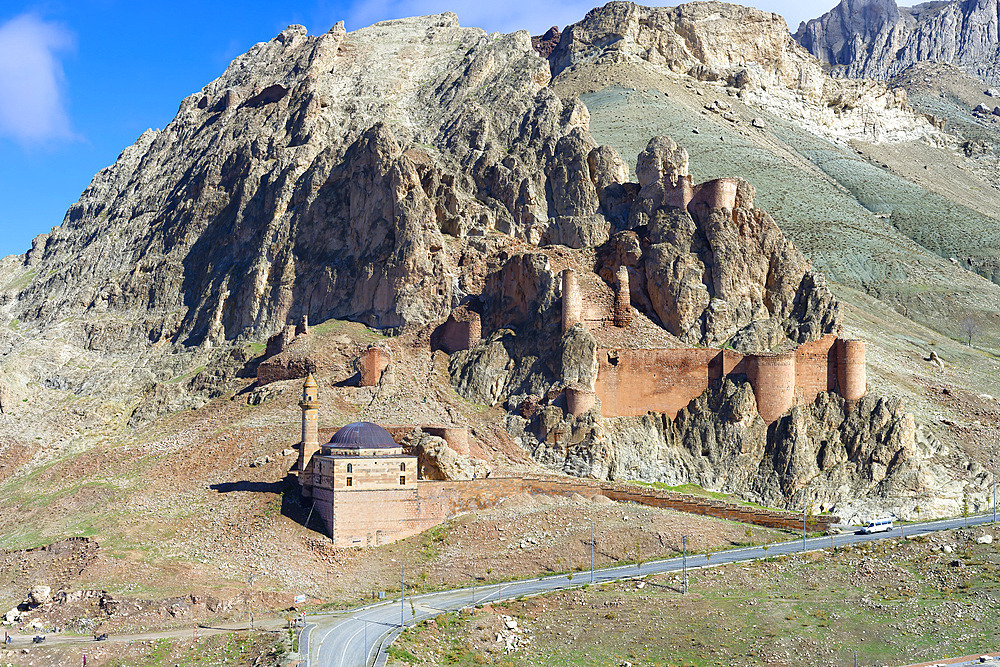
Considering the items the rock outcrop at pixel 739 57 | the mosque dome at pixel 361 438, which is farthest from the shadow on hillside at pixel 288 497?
the rock outcrop at pixel 739 57

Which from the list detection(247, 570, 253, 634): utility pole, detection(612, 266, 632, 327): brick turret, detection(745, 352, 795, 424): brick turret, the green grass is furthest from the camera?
detection(612, 266, 632, 327): brick turret

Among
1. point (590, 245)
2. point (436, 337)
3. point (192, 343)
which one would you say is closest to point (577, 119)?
point (590, 245)

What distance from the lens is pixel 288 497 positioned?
6875 centimetres

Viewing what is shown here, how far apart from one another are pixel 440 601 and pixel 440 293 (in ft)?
108

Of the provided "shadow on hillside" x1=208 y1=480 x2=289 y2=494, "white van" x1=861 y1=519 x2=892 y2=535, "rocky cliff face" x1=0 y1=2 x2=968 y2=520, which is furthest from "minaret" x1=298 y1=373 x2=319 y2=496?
"white van" x1=861 y1=519 x2=892 y2=535

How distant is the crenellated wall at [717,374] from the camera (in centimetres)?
8025

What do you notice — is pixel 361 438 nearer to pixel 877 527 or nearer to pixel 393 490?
pixel 393 490

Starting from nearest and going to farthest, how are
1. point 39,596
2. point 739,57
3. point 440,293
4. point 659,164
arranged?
1. point 39,596
2. point 440,293
3. point 659,164
4. point 739,57

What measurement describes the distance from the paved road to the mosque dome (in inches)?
366

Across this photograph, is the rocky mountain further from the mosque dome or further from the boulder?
the boulder

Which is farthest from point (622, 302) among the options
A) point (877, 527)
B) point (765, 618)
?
point (765, 618)

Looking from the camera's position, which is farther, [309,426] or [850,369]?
[850,369]

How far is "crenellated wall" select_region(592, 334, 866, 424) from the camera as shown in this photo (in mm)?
80250

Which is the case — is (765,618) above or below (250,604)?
below
